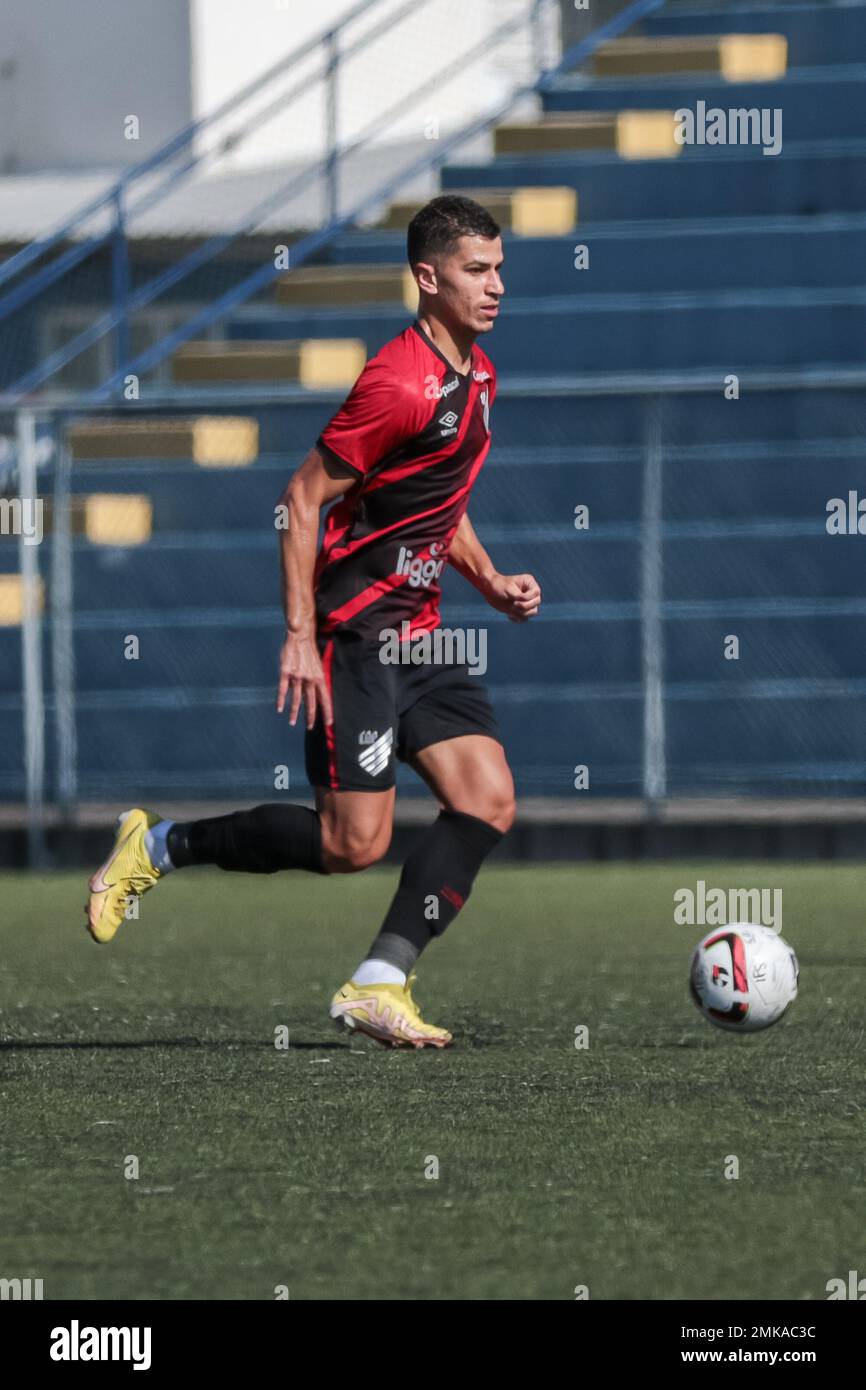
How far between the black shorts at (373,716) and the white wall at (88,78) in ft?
58.9

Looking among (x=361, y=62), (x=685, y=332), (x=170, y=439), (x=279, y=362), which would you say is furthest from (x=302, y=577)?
(x=361, y=62)

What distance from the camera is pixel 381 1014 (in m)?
6.36

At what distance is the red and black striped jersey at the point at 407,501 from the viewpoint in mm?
6312

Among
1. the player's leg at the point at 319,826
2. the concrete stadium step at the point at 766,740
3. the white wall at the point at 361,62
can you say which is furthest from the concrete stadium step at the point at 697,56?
the player's leg at the point at 319,826

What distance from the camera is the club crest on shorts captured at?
6.38 m

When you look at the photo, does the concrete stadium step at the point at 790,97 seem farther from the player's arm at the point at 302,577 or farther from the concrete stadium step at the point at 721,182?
the player's arm at the point at 302,577


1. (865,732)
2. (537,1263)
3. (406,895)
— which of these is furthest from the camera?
(865,732)

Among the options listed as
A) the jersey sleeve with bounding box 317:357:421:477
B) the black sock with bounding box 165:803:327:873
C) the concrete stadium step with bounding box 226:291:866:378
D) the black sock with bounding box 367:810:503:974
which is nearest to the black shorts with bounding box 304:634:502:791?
the black sock with bounding box 165:803:327:873

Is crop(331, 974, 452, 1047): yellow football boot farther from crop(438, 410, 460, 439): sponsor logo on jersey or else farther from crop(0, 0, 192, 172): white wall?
crop(0, 0, 192, 172): white wall

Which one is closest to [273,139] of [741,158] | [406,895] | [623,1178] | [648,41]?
[648,41]

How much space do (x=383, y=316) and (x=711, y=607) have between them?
13.6ft

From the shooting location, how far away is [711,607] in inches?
540

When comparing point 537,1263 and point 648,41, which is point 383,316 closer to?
point 648,41

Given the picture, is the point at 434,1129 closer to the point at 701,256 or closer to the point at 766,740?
the point at 766,740
